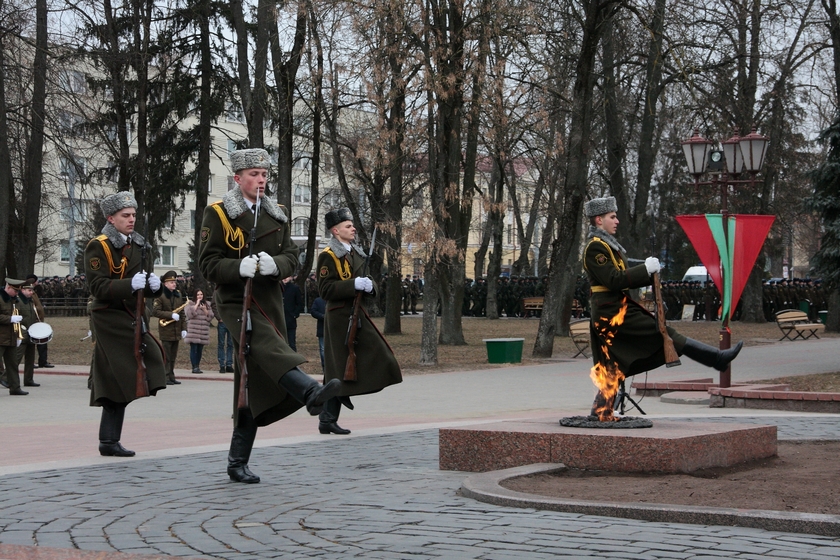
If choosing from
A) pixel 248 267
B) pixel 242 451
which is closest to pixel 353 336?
pixel 242 451

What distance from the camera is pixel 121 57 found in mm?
24438

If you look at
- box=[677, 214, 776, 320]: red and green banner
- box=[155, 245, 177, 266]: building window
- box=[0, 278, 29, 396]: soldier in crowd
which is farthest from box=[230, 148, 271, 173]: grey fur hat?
box=[155, 245, 177, 266]: building window

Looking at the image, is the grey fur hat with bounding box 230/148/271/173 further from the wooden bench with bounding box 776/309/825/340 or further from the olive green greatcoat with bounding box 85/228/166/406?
the wooden bench with bounding box 776/309/825/340

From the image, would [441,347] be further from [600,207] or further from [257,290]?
[257,290]

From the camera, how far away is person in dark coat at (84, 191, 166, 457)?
894 centimetres

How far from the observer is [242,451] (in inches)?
297

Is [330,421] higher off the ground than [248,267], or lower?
lower

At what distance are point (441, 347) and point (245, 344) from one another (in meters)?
21.7

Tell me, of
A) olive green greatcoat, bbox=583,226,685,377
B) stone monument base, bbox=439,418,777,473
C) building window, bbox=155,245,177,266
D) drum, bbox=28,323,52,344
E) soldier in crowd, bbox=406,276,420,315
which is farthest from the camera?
building window, bbox=155,245,177,266

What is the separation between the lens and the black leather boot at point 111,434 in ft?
29.6

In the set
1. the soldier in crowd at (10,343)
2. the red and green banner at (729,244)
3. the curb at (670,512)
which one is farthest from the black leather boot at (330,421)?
the soldier in crowd at (10,343)

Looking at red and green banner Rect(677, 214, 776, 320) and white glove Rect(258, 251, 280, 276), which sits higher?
red and green banner Rect(677, 214, 776, 320)

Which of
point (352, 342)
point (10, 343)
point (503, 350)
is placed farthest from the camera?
point (503, 350)

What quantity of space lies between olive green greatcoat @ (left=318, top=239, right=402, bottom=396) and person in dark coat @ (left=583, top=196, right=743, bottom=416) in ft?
7.82
